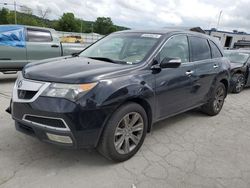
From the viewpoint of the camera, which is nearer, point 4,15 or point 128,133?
point 128,133

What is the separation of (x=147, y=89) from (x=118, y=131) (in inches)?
27.4

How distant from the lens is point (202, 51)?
4.71 meters

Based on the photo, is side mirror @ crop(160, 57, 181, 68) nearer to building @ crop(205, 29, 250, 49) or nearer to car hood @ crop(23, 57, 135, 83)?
car hood @ crop(23, 57, 135, 83)

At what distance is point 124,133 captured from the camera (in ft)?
10.5

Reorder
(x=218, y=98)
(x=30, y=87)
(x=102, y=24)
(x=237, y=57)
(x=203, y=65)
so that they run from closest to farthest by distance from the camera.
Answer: (x=30, y=87), (x=203, y=65), (x=218, y=98), (x=237, y=57), (x=102, y=24)

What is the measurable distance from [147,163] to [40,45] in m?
5.88

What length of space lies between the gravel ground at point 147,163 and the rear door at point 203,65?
768mm

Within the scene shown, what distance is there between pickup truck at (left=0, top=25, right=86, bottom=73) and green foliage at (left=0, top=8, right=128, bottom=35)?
53.4 metres

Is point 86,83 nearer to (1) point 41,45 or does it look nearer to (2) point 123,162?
(2) point 123,162

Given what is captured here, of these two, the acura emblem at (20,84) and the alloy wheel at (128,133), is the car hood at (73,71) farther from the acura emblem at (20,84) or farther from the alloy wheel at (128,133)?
the alloy wheel at (128,133)

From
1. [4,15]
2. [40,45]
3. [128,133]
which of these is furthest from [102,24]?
[128,133]

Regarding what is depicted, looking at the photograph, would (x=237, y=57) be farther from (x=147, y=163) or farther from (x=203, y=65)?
(x=147, y=163)

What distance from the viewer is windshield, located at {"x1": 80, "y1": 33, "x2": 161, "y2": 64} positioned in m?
3.62

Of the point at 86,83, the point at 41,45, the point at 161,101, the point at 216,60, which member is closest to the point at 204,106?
the point at 216,60
